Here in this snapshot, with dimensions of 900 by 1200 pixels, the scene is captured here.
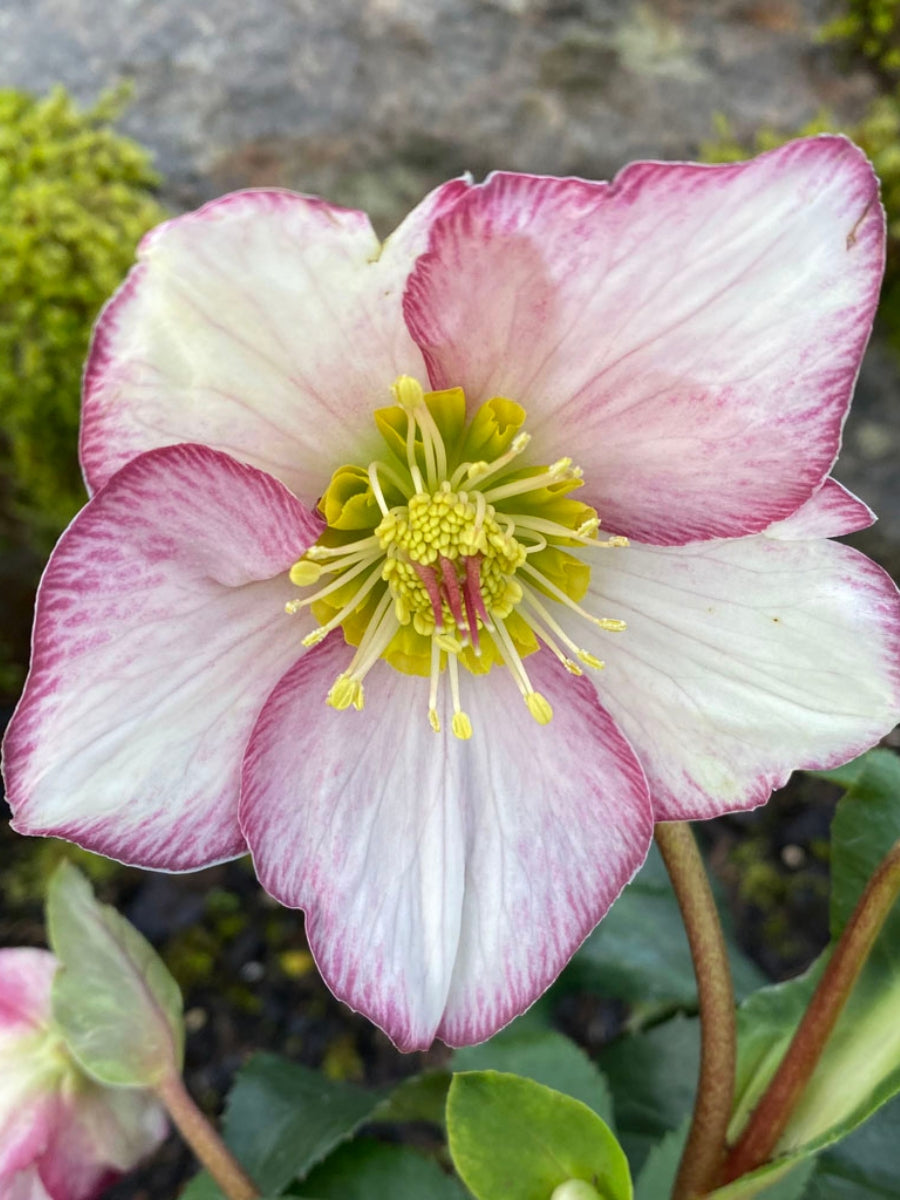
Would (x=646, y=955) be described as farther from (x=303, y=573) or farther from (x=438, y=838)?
(x=303, y=573)

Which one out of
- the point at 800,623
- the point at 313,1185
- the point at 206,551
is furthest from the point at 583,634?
the point at 313,1185

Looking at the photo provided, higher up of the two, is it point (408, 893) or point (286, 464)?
point (286, 464)

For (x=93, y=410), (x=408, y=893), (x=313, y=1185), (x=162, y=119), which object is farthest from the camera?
(x=162, y=119)

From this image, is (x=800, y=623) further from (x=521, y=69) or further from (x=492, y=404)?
(x=521, y=69)

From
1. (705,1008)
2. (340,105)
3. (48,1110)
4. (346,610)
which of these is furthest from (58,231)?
(705,1008)

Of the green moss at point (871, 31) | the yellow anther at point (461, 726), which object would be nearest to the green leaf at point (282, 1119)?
the yellow anther at point (461, 726)

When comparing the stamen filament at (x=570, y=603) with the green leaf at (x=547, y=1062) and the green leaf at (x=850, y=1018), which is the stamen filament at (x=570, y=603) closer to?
the green leaf at (x=850, y=1018)

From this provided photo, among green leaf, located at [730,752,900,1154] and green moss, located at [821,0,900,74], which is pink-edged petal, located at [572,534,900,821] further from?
green moss, located at [821,0,900,74]
